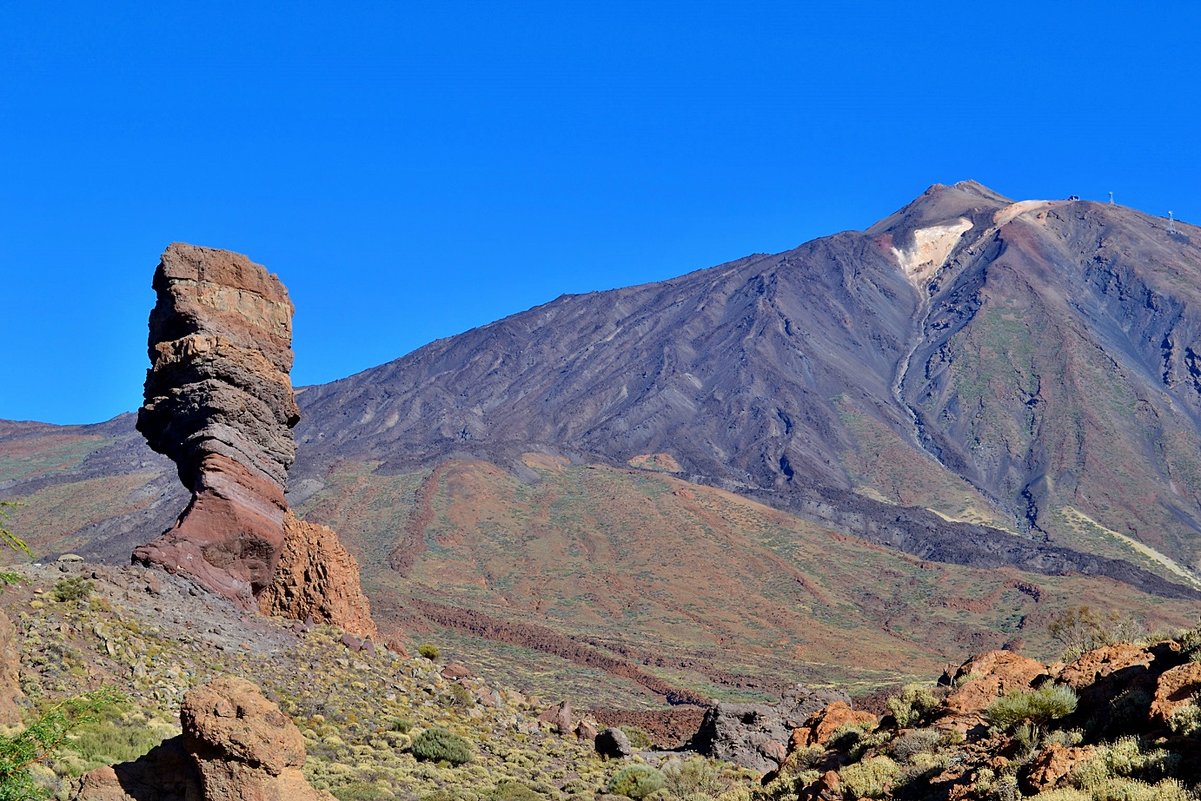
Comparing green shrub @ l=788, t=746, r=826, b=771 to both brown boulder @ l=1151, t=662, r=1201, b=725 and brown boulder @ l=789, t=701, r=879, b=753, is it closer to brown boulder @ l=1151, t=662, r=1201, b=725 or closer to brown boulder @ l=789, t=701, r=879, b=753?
brown boulder @ l=789, t=701, r=879, b=753

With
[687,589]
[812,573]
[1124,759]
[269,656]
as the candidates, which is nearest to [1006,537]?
[812,573]

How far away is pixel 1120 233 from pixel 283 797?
195 m

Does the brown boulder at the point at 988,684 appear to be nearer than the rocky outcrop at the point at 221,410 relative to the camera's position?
Yes

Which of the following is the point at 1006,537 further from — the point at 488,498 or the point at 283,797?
the point at 283,797

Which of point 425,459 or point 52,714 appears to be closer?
point 52,714

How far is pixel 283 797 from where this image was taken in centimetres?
1152

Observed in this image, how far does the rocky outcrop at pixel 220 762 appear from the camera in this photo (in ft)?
37.4

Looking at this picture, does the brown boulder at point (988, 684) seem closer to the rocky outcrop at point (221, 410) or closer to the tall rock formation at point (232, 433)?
the tall rock formation at point (232, 433)

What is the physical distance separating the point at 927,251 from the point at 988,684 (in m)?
188

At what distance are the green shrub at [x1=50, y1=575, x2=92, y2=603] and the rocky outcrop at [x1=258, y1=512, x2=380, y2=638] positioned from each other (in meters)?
3.77

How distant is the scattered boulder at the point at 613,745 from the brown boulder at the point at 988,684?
8756mm

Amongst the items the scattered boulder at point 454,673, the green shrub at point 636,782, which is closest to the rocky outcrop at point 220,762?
the green shrub at point 636,782

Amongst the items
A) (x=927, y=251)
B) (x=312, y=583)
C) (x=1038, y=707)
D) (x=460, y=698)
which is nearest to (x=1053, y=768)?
(x=1038, y=707)

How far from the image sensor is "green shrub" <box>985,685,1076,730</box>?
36.6ft
